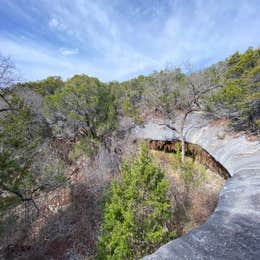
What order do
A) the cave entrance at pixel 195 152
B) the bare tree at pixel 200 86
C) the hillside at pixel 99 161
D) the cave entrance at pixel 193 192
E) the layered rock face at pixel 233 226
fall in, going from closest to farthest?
1. the layered rock face at pixel 233 226
2. the hillside at pixel 99 161
3. the cave entrance at pixel 193 192
4. the cave entrance at pixel 195 152
5. the bare tree at pixel 200 86

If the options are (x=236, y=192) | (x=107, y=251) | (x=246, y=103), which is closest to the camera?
(x=107, y=251)

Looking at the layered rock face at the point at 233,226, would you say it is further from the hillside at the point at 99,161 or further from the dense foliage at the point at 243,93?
the dense foliage at the point at 243,93

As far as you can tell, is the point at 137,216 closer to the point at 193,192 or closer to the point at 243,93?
the point at 193,192

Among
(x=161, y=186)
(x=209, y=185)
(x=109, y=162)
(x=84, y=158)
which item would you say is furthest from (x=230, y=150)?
(x=84, y=158)

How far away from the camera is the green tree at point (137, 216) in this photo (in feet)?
8.40

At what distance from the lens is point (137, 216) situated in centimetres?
273

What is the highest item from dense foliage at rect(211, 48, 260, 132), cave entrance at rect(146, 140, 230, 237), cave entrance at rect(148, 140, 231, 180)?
dense foliage at rect(211, 48, 260, 132)

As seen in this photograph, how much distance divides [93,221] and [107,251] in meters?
3.21

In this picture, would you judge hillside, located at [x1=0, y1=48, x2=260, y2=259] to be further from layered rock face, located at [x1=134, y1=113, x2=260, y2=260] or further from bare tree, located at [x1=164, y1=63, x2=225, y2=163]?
layered rock face, located at [x1=134, y1=113, x2=260, y2=260]

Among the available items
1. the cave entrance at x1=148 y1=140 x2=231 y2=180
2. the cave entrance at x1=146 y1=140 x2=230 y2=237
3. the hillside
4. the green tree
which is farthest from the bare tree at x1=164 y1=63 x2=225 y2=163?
the green tree

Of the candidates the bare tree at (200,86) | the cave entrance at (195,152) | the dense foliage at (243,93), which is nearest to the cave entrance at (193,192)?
the cave entrance at (195,152)

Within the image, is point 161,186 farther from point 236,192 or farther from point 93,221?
point 93,221

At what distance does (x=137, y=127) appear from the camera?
10.9 meters

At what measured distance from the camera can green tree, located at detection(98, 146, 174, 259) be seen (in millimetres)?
2561
